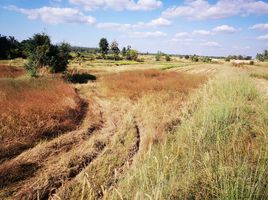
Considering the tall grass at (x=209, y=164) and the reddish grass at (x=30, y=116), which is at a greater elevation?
the tall grass at (x=209, y=164)

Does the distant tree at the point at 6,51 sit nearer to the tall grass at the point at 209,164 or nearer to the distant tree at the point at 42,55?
the distant tree at the point at 42,55

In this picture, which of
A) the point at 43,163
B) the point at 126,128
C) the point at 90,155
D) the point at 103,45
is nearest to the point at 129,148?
the point at 90,155

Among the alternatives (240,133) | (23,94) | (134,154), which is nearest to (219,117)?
(240,133)

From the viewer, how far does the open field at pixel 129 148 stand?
10.4 ft

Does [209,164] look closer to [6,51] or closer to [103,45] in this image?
[6,51]

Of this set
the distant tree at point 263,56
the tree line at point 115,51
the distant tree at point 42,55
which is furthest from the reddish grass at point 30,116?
the distant tree at point 263,56

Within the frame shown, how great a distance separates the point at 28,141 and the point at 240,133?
5100mm

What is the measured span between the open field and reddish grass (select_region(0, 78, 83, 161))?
0.08 ft

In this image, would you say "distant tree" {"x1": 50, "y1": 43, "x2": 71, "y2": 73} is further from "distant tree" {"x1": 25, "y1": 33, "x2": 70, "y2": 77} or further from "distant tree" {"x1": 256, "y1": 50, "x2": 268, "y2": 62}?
"distant tree" {"x1": 256, "y1": 50, "x2": 268, "y2": 62}

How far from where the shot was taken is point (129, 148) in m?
6.30

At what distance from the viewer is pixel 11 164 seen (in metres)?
5.12

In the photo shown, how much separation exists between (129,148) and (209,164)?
9.74ft

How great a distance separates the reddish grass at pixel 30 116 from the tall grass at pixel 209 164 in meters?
3.12

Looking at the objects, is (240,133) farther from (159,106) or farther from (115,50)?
(115,50)
